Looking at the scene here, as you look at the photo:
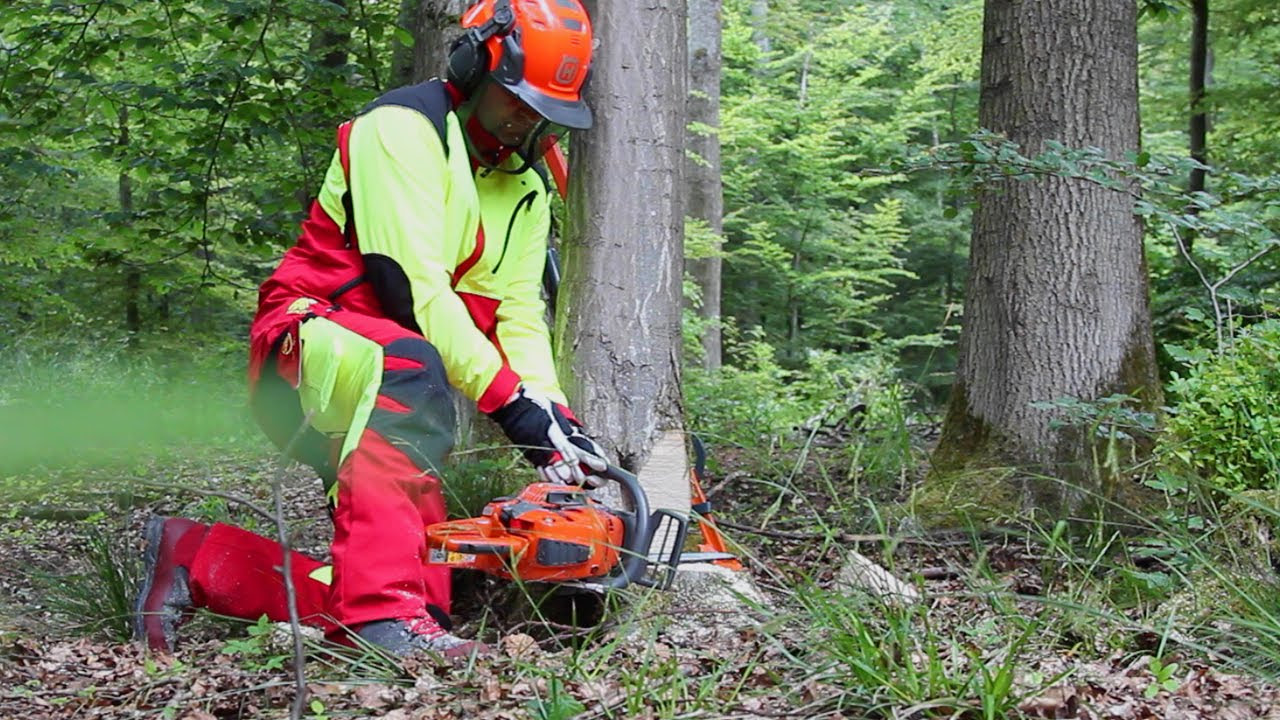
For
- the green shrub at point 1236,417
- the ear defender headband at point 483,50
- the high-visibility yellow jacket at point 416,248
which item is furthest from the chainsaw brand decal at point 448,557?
the green shrub at point 1236,417

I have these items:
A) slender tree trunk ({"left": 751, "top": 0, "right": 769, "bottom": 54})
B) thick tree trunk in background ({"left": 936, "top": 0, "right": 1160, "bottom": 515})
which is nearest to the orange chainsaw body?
thick tree trunk in background ({"left": 936, "top": 0, "right": 1160, "bottom": 515})

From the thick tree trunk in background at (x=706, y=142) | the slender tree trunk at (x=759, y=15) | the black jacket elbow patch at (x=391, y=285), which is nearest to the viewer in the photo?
the black jacket elbow patch at (x=391, y=285)

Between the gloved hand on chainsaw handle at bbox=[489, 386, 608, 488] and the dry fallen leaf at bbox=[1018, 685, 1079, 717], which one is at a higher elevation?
the gloved hand on chainsaw handle at bbox=[489, 386, 608, 488]

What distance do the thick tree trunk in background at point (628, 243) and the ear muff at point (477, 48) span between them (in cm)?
43

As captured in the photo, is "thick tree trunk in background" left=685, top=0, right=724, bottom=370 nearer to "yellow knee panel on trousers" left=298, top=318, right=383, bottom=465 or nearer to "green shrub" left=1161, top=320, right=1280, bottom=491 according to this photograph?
"green shrub" left=1161, top=320, right=1280, bottom=491

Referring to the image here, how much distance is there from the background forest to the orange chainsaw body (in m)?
0.55

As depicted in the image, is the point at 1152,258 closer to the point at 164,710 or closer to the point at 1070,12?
the point at 1070,12

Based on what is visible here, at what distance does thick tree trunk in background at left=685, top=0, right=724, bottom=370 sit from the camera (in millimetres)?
13422

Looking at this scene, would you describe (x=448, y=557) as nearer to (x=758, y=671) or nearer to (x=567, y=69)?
(x=758, y=671)

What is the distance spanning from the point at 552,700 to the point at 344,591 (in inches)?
45.3

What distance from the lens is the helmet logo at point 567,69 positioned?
365 cm

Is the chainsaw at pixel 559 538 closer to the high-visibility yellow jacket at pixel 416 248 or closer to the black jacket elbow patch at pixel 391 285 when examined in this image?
the high-visibility yellow jacket at pixel 416 248

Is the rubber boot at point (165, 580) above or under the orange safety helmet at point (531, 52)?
under

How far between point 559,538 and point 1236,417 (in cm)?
256
